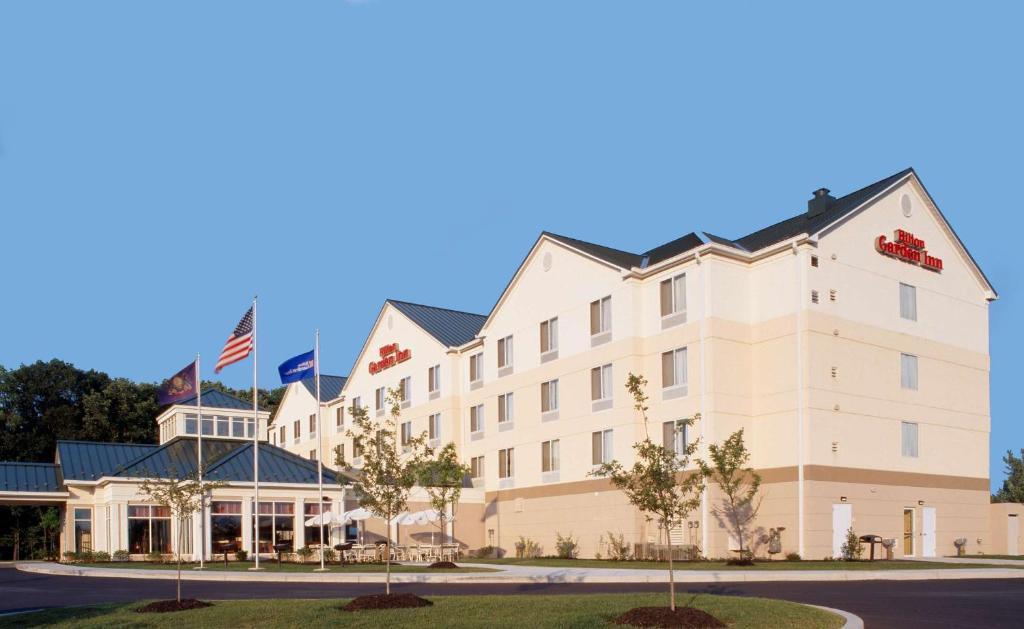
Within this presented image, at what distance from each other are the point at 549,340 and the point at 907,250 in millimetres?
15624

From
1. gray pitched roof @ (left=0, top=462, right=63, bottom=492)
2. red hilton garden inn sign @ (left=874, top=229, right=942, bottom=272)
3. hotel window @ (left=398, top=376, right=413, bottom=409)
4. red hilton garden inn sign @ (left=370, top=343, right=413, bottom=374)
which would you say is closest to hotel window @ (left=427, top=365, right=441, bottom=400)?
hotel window @ (left=398, top=376, right=413, bottom=409)

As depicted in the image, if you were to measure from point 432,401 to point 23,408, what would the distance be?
42.8 meters

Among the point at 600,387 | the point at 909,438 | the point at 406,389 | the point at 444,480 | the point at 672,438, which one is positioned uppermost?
the point at 600,387

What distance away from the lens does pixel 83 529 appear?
163 ft

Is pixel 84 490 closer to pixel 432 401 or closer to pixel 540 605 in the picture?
pixel 432 401

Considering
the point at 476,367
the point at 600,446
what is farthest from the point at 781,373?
the point at 476,367

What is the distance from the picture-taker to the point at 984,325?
44.0 m

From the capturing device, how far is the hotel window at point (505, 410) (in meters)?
48.4

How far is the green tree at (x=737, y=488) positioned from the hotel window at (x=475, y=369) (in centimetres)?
1759

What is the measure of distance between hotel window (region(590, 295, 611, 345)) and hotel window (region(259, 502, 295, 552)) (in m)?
17.2

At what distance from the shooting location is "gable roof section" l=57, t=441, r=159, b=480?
162ft

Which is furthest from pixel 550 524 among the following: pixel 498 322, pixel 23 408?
pixel 23 408

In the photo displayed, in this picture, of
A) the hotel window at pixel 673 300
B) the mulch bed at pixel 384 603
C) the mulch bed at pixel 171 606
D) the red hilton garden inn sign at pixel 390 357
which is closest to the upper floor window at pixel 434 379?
the red hilton garden inn sign at pixel 390 357

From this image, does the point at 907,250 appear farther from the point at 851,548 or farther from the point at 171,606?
the point at 171,606
